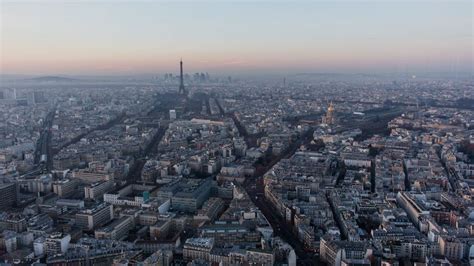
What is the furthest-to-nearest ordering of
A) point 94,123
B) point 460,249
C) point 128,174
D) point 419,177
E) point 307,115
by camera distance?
point 307,115
point 94,123
point 128,174
point 419,177
point 460,249

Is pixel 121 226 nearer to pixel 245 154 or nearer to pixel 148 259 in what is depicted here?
pixel 148 259

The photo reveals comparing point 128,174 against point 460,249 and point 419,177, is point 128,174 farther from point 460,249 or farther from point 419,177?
point 460,249

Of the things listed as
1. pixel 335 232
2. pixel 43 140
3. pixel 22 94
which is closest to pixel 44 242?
pixel 335 232

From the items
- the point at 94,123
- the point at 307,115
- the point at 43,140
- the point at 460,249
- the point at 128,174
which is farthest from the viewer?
the point at 307,115

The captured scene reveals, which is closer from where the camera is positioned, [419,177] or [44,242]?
[44,242]

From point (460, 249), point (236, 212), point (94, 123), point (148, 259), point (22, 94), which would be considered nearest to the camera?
point (148, 259)

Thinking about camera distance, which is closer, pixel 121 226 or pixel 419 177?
pixel 121 226

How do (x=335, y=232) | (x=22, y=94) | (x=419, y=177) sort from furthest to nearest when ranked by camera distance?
(x=22, y=94)
(x=419, y=177)
(x=335, y=232)

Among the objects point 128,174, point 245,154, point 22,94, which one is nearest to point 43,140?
point 128,174
